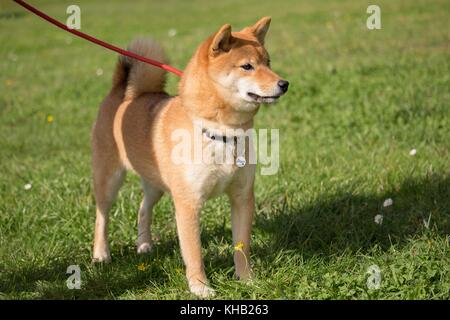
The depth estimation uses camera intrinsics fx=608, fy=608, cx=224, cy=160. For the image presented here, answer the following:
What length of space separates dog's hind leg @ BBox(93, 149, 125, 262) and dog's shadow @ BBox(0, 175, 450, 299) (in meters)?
0.18

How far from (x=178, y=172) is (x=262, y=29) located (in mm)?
1018

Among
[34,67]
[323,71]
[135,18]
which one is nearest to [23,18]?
[135,18]

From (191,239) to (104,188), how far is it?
98 cm

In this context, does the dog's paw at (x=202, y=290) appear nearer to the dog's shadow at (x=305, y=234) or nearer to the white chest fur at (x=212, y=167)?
the dog's shadow at (x=305, y=234)

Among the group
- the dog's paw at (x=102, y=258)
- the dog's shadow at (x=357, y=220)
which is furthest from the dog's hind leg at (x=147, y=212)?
the dog's shadow at (x=357, y=220)

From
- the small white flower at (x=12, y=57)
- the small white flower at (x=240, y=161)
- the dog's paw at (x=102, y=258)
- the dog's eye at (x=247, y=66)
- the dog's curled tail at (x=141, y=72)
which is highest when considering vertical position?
the dog's eye at (x=247, y=66)

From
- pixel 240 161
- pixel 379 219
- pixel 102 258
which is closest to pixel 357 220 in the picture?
pixel 379 219

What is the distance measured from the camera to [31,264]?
152 inches

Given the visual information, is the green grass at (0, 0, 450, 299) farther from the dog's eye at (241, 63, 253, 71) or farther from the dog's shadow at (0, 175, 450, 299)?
the dog's eye at (241, 63, 253, 71)

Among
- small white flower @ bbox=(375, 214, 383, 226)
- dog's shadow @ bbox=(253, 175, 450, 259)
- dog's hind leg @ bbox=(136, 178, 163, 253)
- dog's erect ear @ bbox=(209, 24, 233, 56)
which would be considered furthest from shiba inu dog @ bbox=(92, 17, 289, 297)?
small white flower @ bbox=(375, 214, 383, 226)

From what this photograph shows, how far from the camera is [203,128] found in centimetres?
338

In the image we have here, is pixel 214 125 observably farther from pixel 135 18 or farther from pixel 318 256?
pixel 135 18

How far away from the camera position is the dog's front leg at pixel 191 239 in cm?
343

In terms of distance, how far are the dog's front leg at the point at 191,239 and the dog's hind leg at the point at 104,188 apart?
0.84 m
